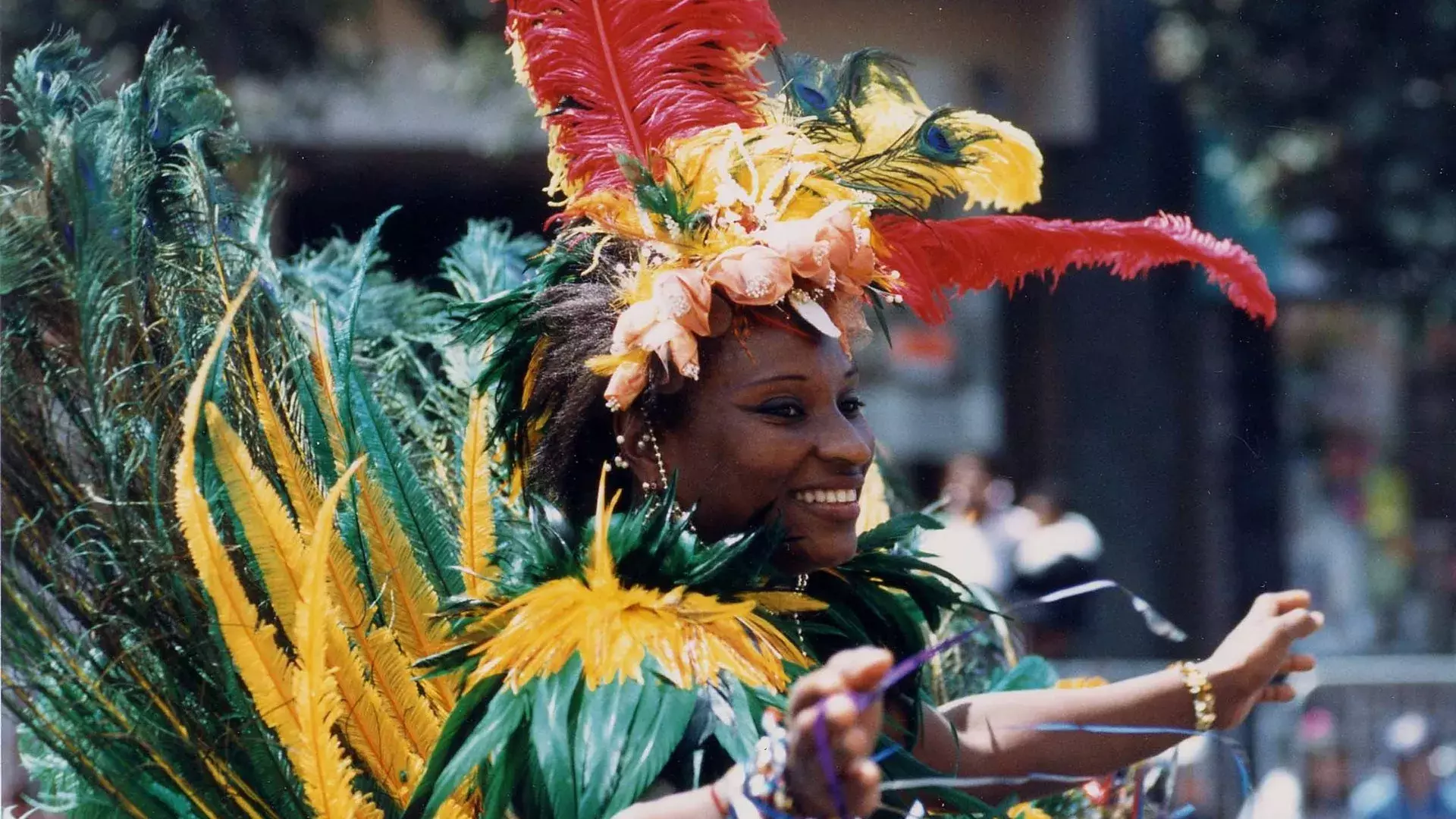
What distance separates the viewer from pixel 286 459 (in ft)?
9.10

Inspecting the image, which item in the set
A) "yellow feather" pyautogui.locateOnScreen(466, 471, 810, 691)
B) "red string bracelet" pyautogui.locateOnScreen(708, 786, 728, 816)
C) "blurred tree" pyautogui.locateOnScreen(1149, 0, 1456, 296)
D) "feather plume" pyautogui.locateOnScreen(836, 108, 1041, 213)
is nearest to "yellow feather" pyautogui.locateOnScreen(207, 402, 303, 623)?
"yellow feather" pyautogui.locateOnScreen(466, 471, 810, 691)

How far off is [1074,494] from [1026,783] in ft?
25.3

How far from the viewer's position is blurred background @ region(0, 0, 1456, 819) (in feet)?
24.8

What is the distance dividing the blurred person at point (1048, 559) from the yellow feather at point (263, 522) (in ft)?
18.1

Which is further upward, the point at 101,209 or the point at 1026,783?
the point at 101,209

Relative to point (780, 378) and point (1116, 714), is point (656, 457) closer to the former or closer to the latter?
point (780, 378)

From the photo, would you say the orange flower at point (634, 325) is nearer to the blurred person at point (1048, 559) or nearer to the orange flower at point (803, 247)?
the orange flower at point (803, 247)

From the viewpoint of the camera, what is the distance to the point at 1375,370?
12.3 meters

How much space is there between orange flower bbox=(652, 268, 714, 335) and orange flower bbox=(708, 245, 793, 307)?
3cm

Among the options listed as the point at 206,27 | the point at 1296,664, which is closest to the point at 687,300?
the point at 1296,664

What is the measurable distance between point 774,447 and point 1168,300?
832cm

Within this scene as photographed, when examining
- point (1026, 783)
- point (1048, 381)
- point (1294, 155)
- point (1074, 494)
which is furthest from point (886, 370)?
point (1026, 783)

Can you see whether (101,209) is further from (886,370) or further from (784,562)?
(886,370)

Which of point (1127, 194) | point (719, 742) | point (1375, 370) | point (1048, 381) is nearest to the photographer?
point (719, 742)
